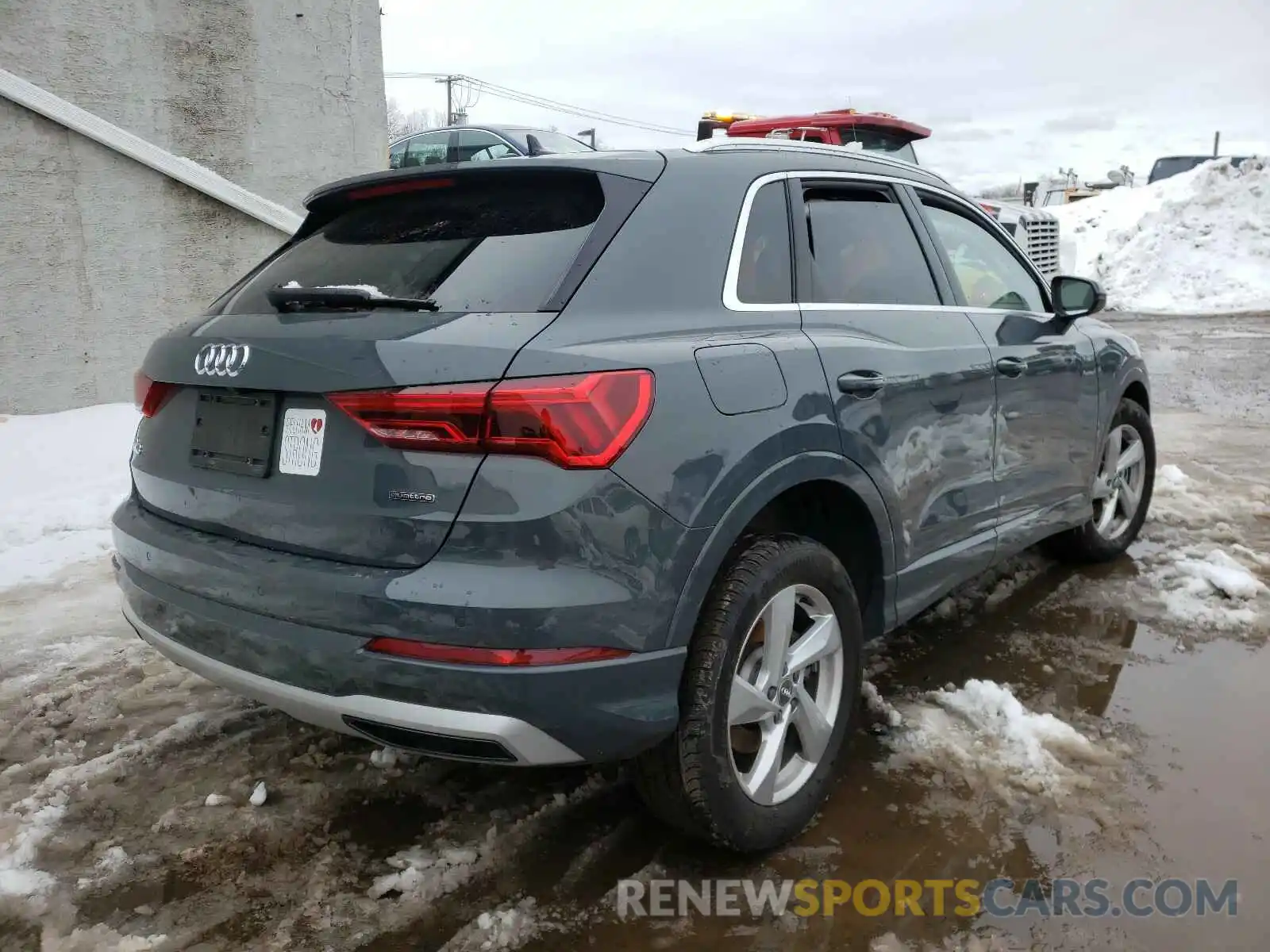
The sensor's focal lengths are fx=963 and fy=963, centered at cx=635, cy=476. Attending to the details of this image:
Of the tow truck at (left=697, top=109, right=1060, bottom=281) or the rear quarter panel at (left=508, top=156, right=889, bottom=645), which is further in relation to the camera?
the tow truck at (left=697, top=109, right=1060, bottom=281)

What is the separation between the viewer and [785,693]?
2516 millimetres

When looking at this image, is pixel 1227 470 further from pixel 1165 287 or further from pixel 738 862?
pixel 1165 287

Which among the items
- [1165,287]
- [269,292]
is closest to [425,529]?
[269,292]

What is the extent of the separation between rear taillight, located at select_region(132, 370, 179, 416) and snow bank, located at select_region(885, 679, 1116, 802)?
2354 millimetres

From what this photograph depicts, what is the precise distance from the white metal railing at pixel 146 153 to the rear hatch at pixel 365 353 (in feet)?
14.0

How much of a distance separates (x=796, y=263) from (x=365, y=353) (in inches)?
51.8

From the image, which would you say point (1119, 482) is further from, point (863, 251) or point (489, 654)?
point (489, 654)

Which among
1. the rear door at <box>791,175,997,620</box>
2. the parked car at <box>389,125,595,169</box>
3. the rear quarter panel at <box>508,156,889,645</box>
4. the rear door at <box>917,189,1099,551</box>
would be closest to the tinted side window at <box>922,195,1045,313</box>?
the rear door at <box>917,189,1099,551</box>

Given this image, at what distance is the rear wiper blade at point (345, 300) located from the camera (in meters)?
2.22

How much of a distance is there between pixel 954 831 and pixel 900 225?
1.96m

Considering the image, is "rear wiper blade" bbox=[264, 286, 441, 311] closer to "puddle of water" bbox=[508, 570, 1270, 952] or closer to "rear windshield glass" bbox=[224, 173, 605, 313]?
"rear windshield glass" bbox=[224, 173, 605, 313]

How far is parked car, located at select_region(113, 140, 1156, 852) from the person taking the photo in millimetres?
1984

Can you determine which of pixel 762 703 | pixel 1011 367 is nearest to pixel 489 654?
pixel 762 703

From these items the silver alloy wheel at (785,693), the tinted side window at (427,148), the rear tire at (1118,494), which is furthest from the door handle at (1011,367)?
the tinted side window at (427,148)
